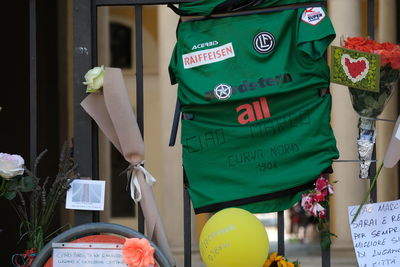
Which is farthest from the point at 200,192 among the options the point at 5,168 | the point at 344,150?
the point at 344,150

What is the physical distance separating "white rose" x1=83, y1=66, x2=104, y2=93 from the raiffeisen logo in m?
0.43

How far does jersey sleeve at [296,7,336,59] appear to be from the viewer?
97.3 inches

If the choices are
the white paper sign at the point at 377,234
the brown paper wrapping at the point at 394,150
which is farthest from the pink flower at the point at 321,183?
the brown paper wrapping at the point at 394,150

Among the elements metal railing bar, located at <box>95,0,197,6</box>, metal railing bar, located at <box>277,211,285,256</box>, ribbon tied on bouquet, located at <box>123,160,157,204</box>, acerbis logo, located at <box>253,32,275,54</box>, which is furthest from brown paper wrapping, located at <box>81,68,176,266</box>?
acerbis logo, located at <box>253,32,275,54</box>

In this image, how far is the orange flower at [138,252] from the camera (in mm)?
2373

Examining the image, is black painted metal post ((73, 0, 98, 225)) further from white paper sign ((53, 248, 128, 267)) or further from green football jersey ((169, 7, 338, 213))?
green football jersey ((169, 7, 338, 213))

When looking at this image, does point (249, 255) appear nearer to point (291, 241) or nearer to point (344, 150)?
point (344, 150)

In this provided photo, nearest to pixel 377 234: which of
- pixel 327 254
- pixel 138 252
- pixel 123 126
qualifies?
pixel 327 254

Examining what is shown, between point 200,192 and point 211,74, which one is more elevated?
point 211,74

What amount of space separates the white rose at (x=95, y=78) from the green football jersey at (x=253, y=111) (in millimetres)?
322

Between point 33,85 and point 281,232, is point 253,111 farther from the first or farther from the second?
point 33,85

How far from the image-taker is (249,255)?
2275 mm

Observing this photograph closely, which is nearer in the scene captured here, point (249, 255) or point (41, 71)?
point (249, 255)

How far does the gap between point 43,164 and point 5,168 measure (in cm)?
202
